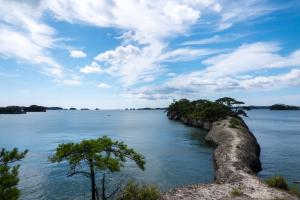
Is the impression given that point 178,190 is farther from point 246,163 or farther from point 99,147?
point 246,163

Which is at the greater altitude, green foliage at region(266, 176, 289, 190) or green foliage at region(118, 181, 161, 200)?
green foliage at region(118, 181, 161, 200)

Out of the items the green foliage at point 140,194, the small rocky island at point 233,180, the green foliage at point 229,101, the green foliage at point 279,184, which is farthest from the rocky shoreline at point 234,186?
the green foliage at point 229,101

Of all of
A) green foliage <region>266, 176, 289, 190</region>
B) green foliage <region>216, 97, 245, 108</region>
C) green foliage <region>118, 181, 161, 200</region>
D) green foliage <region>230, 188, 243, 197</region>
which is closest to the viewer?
green foliage <region>118, 181, 161, 200</region>

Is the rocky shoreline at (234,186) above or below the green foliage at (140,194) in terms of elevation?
below

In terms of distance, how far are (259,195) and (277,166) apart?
22301mm

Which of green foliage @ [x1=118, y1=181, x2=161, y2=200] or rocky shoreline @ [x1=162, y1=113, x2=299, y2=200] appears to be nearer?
green foliage @ [x1=118, y1=181, x2=161, y2=200]

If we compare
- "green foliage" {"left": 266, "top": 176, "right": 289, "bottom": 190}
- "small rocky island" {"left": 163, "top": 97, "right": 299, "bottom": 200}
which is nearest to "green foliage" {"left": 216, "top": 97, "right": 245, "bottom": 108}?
"small rocky island" {"left": 163, "top": 97, "right": 299, "bottom": 200}

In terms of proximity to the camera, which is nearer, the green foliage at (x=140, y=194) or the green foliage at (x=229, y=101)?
the green foliage at (x=140, y=194)

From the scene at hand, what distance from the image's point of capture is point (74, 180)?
38312 millimetres

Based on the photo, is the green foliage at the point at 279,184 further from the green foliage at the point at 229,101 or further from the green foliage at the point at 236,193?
the green foliage at the point at 229,101

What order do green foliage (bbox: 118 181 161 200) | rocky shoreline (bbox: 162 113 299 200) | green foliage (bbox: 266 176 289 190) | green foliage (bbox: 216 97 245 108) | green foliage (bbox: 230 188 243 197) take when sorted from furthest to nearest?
green foliage (bbox: 216 97 245 108) → green foliage (bbox: 266 176 289 190) → green foliage (bbox: 230 188 243 197) → rocky shoreline (bbox: 162 113 299 200) → green foliage (bbox: 118 181 161 200)

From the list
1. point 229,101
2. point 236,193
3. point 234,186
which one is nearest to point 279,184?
point 234,186

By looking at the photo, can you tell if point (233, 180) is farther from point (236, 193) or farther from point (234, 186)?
point (236, 193)

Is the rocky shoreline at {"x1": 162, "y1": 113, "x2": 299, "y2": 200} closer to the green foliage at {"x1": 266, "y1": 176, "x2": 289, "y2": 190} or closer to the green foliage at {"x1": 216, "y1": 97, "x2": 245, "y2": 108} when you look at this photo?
the green foliage at {"x1": 266, "y1": 176, "x2": 289, "y2": 190}
